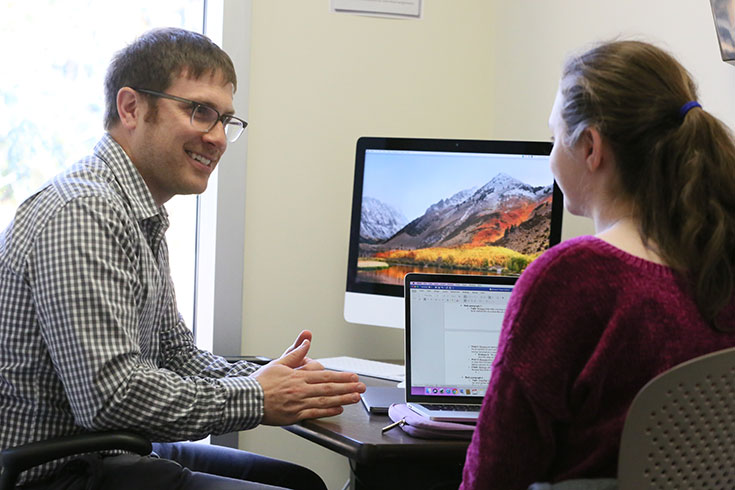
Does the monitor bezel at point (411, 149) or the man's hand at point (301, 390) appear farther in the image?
the monitor bezel at point (411, 149)

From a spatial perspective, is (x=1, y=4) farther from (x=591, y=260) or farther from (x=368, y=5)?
(x=591, y=260)

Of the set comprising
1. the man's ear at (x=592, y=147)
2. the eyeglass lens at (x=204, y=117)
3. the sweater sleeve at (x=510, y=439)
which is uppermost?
the eyeglass lens at (x=204, y=117)

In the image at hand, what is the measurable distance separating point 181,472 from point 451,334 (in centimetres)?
58

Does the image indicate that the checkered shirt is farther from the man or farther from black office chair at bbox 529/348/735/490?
black office chair at bbox 529/348/735/490

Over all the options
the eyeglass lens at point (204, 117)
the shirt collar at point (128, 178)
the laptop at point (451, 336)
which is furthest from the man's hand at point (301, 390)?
the eyeglass lens at point (204, 117)

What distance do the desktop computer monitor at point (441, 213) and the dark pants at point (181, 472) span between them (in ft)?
1.90

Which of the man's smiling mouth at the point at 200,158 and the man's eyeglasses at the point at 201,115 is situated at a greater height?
the man's eyeglasses at the point at 201,115

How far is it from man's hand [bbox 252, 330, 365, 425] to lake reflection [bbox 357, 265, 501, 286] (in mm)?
626

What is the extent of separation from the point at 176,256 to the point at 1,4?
34.8 inches

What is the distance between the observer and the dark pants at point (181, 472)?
1383 millimetres

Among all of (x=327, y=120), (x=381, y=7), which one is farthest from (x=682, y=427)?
(x=381, y=7)

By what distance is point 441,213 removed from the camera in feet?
7.16

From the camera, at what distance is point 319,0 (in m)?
2.50

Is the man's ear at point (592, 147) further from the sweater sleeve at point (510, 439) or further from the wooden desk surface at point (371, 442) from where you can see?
the wooden desk surface at point (371, 442)
